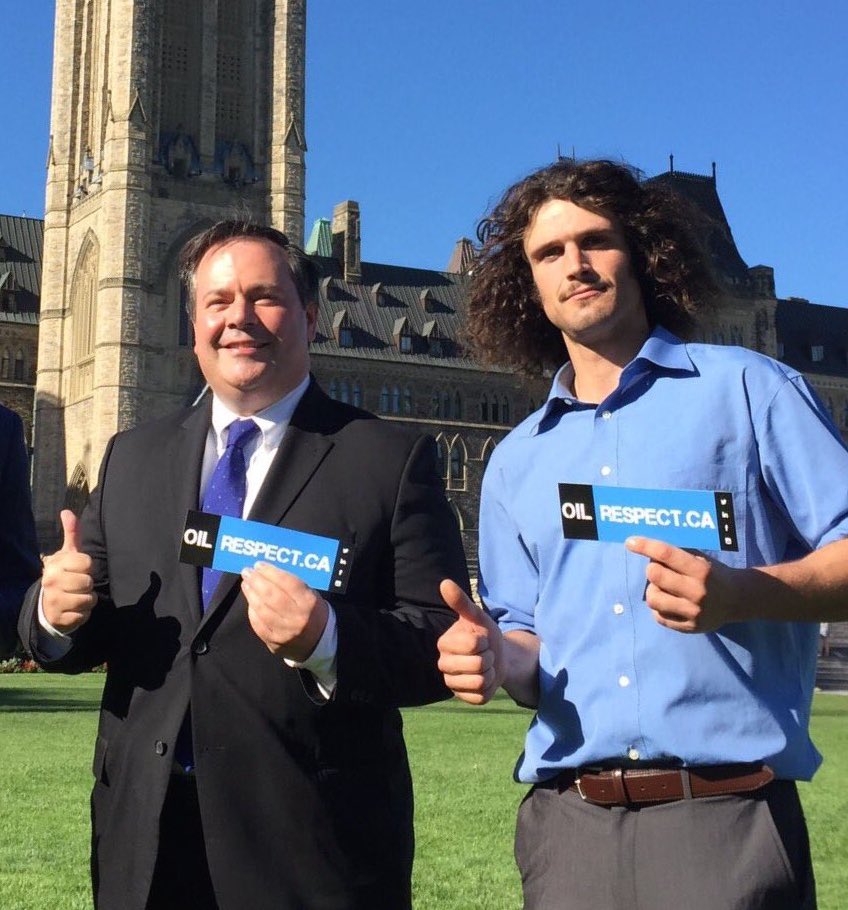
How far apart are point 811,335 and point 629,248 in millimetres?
67922

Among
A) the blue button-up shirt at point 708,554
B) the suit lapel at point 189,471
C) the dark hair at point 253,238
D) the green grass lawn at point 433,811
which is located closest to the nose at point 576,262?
the blue button-up shirt at point 708,554

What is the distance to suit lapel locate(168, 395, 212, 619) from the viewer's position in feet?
10.1

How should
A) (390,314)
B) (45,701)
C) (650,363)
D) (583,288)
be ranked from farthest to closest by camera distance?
(390,314) < (45,701) < (583,288) < (650,363)

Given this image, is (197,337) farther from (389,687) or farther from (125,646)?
(389,687)

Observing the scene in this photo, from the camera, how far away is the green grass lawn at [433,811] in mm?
6754

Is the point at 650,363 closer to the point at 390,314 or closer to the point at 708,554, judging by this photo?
the point at 708,554

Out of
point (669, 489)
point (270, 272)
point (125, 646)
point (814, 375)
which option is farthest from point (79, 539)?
point (814, 375)

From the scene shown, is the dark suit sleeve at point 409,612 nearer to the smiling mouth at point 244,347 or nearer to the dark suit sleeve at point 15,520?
the smiling mouth at point 244,347

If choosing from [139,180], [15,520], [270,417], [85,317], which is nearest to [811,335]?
[139,180]

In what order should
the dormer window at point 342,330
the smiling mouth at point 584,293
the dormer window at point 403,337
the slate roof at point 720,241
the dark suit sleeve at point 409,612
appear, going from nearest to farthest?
the dark suit sleeve at point 409,612 < the smiling mouth at point 584,293 < the dormer window at point 342,330 < the dormer window at point 403,337 < the slate roof at point 720,241

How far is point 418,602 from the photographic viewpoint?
10.1 feet

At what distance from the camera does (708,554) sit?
8.85 ft

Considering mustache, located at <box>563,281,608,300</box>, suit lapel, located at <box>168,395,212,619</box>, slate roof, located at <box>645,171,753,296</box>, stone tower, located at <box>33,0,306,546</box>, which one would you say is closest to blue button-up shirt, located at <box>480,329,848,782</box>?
mustache, located at <box>563,281,608,300</box>

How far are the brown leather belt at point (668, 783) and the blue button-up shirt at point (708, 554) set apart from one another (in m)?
0.03
